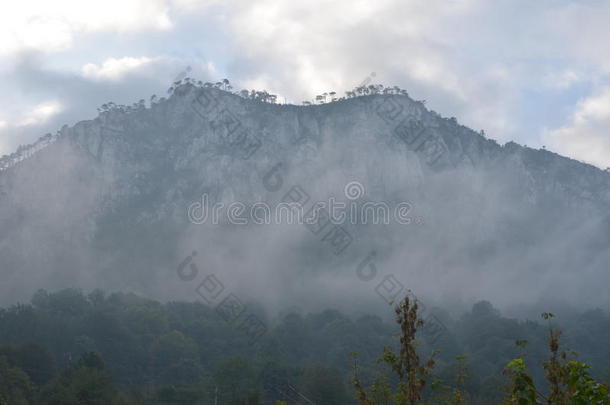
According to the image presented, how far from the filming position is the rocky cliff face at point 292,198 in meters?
136

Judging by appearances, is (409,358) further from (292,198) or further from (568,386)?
(292,198)

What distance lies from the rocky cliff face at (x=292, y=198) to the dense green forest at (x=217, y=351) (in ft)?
89.6

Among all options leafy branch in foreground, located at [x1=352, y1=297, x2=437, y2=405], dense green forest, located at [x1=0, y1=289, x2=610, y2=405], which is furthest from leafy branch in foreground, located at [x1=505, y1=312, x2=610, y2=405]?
dense green forest, located at [x1=0, y1=289, x2=610, y2=405]

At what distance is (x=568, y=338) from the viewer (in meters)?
92.1

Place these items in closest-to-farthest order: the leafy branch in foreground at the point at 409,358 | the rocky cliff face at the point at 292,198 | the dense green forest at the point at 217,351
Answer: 1. the leafy branch in foreground at the point at 409,358
2. the dense green forest at the point at 217,351
3. the rocky cliff face at the point at 292,198

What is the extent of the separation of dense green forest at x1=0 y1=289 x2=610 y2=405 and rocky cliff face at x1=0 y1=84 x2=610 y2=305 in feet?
89.6

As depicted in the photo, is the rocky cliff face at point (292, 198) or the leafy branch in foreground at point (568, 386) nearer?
the leafy branch in foreground at point (568, 386)

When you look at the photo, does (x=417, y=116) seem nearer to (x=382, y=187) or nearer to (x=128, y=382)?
(x=382, y=187)

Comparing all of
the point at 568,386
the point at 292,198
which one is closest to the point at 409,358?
the point at 568,386

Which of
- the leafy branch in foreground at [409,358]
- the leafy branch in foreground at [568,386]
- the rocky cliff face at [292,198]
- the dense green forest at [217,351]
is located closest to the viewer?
the leafy branch in foreground at [568,386]

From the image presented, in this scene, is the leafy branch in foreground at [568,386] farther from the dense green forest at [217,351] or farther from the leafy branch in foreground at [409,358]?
the dense green forest at [217,351]

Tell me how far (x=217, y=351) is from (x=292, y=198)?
206 feet

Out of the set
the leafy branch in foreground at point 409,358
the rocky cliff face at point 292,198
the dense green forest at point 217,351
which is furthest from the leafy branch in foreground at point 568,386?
the rocky cliff face at point 292,198

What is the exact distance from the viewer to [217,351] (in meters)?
87.4
